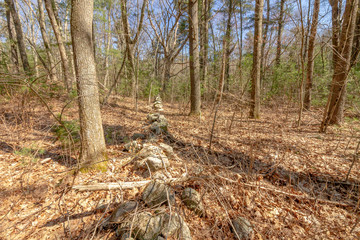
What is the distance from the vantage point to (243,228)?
195cm

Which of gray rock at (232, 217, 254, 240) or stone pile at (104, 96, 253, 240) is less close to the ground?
stone pile at (104, 96, 253, 240)

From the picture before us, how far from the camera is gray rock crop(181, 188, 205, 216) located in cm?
215

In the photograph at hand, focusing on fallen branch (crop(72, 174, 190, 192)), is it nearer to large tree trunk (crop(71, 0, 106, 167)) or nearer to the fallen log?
the fallen log

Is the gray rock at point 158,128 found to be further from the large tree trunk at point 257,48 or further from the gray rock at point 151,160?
the large tree trunk at point 257,48

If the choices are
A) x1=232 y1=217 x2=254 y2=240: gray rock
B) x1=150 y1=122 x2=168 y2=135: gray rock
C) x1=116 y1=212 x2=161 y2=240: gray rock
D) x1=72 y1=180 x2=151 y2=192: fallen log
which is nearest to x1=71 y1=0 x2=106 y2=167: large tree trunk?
x1=72 y1=180 x2=151 y2=192: fallen log

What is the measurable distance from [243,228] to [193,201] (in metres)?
0.71

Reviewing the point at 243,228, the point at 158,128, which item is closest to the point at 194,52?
the point at 158,128

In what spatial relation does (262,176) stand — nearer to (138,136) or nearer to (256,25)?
(138,136)

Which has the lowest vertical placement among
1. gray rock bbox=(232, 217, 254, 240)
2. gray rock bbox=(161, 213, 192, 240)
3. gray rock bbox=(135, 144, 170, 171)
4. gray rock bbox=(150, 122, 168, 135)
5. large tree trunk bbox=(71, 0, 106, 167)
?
gray rock bbox=(232, 217, 254, 240)

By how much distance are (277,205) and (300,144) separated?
2741mm

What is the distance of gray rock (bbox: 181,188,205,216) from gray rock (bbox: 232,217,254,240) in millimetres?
457

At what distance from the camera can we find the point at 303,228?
2.13 m

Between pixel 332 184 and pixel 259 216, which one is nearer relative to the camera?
pixel 259 216

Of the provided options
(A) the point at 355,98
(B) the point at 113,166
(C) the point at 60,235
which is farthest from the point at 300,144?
(C) the point at 60,235
